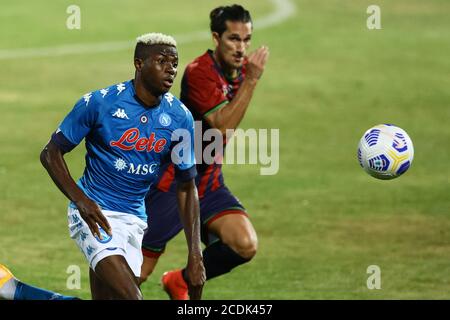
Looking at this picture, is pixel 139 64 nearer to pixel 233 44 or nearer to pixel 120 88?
pixel 120 88

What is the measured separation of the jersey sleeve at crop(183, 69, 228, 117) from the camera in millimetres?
11633

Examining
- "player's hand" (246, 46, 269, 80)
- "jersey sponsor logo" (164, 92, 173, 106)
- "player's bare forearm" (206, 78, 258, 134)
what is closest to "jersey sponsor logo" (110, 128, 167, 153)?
"jersey sponsor logo" (164, 92, 173, 106)

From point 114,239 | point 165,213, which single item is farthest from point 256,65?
point 114,239

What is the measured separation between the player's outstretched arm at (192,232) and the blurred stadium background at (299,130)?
267cm

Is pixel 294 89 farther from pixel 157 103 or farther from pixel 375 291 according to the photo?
pixel 157 103

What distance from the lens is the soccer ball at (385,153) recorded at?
11219mm

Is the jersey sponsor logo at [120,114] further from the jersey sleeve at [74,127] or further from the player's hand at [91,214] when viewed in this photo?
the player's hand at [91,214]

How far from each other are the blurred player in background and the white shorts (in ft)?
5.85

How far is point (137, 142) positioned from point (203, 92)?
2.22 m

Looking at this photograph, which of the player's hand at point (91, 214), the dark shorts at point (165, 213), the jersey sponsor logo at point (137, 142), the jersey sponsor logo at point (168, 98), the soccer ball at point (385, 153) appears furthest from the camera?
the dark shorts at point (165, 213)

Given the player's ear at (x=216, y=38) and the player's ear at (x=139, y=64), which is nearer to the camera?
the player's ear at (x=139, y=64)

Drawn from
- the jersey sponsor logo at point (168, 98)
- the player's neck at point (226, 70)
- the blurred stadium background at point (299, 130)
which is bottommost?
the blurred stadium background at point (299, 130)

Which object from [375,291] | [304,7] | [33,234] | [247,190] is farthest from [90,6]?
[375,291]

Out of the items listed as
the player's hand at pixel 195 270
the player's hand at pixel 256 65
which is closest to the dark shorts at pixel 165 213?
the player's hand at pixel 256 65
